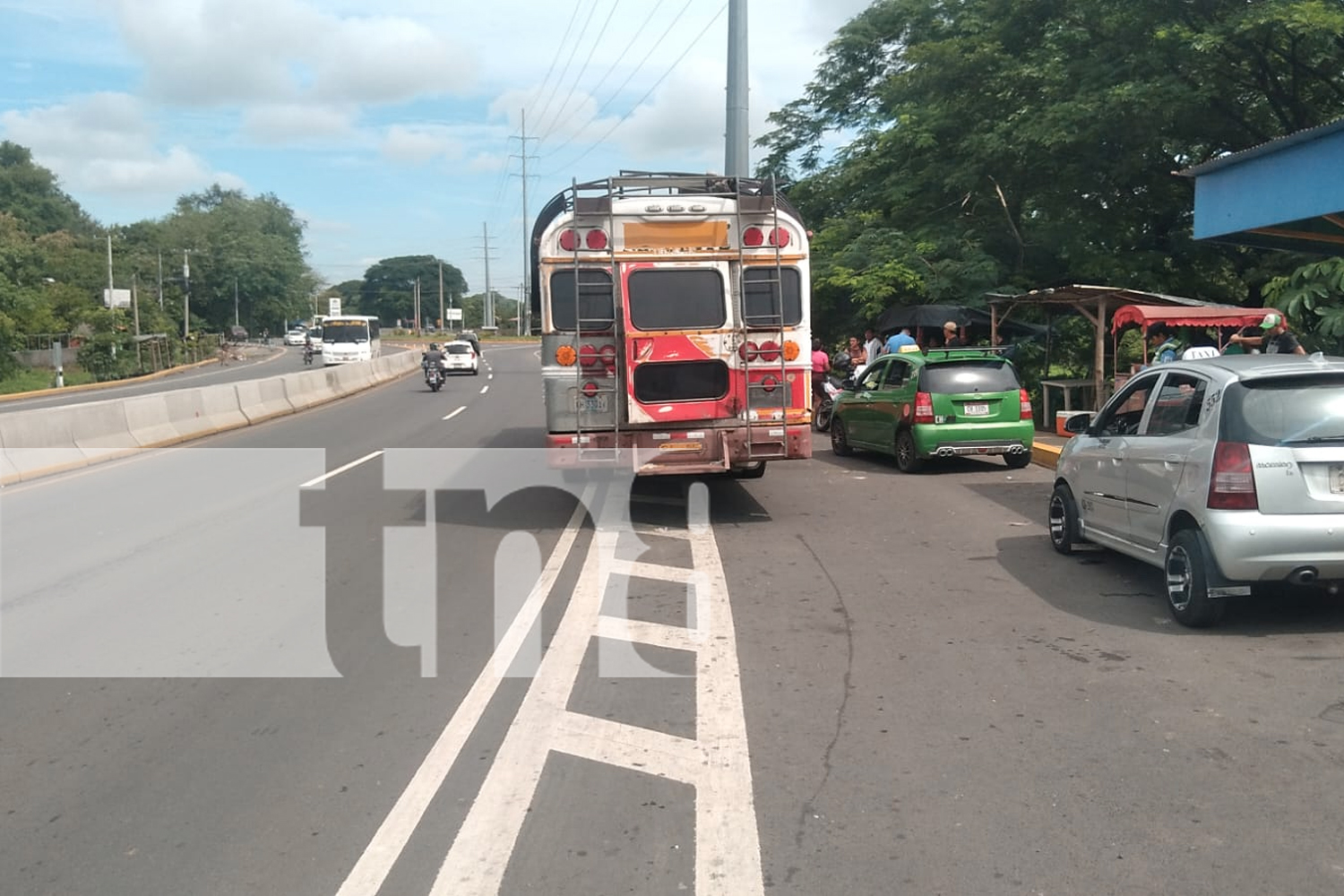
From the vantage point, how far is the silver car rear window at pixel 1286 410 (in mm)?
6426

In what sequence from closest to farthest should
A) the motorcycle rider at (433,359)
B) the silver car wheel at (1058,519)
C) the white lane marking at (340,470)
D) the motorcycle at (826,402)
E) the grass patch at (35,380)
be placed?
the silver car wheel at (1058,519)
the white lane marking at (340,470)
the motorcycle at (826,402)
the motorcycle rider at (433,359)
the grass patch at (35,380)

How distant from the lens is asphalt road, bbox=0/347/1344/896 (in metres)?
3.87

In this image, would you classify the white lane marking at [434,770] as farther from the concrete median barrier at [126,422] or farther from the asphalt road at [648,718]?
the concrete median barrier at [126,422]

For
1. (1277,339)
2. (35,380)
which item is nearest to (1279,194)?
(1277,339)

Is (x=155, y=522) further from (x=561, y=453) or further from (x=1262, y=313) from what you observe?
(x=1262, y=313)

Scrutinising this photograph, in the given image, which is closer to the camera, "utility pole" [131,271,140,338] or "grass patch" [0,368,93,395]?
"grass patch" [0,368,93,395]

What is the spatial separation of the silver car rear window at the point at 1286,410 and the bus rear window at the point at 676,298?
16.4ft

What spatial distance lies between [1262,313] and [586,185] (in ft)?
33.8

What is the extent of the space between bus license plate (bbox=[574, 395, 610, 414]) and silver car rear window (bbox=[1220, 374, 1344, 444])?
217 inches

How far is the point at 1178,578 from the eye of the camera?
677 centimetres

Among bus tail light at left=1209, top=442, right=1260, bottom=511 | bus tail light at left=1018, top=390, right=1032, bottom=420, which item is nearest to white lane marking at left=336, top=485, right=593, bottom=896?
bus tail light at left=1209, top=442, right=1260, bottom=511

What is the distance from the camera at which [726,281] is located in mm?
10602

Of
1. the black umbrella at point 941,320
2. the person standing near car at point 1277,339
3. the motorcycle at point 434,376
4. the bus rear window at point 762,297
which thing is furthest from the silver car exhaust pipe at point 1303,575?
the motorcycle at point 434,376

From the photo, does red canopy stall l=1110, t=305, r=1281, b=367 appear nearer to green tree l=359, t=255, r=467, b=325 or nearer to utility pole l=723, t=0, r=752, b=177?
utility pole l=723, t=0, r=752, b=177
